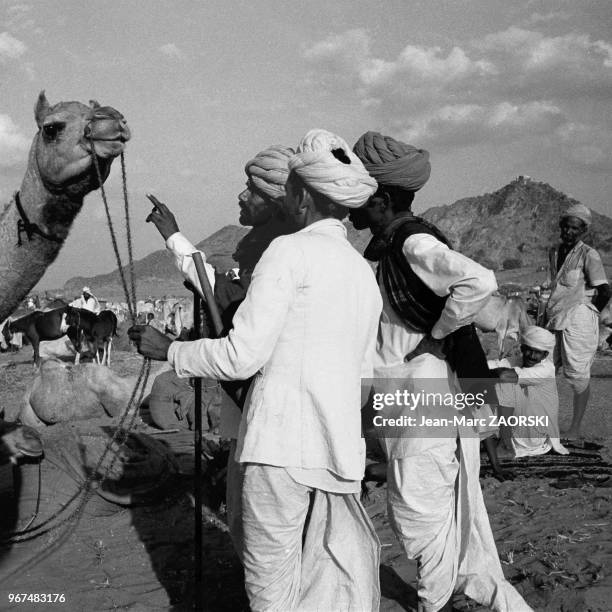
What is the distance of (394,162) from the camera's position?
3.48 meters

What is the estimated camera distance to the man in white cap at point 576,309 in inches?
286

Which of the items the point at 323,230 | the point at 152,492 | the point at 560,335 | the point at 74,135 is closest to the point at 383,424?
the point at 323,230

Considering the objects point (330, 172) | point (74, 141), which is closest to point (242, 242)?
point (74, 141)

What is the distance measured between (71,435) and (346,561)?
2954 mm

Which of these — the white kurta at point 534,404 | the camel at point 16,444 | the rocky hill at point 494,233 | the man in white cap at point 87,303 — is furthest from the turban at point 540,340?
the rocky hill at point 494,233

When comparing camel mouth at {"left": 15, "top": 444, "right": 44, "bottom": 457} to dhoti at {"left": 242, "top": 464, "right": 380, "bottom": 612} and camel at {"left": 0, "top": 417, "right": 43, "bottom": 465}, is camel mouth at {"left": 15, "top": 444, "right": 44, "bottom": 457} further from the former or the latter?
dhoti at {"left": 242, "top": 464, "right": 380, "bottom": 612}

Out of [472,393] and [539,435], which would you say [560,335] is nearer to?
[539,435]

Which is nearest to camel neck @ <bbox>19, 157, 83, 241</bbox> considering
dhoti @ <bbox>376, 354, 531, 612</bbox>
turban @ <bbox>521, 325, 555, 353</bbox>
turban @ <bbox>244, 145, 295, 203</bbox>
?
turban @ <bbox>244, 145, 295, 203</bbox>

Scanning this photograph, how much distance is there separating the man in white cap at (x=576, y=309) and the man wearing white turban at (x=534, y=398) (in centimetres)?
55

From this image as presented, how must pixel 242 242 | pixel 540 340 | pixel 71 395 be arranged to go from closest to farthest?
1. pixel 242 242
2. pixel 540 340
3. pixel 71 395

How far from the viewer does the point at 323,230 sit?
9.01ft

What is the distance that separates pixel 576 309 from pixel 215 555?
188 inches

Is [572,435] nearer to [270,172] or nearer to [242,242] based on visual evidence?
[242,242]

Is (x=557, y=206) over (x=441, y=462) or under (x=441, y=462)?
over
